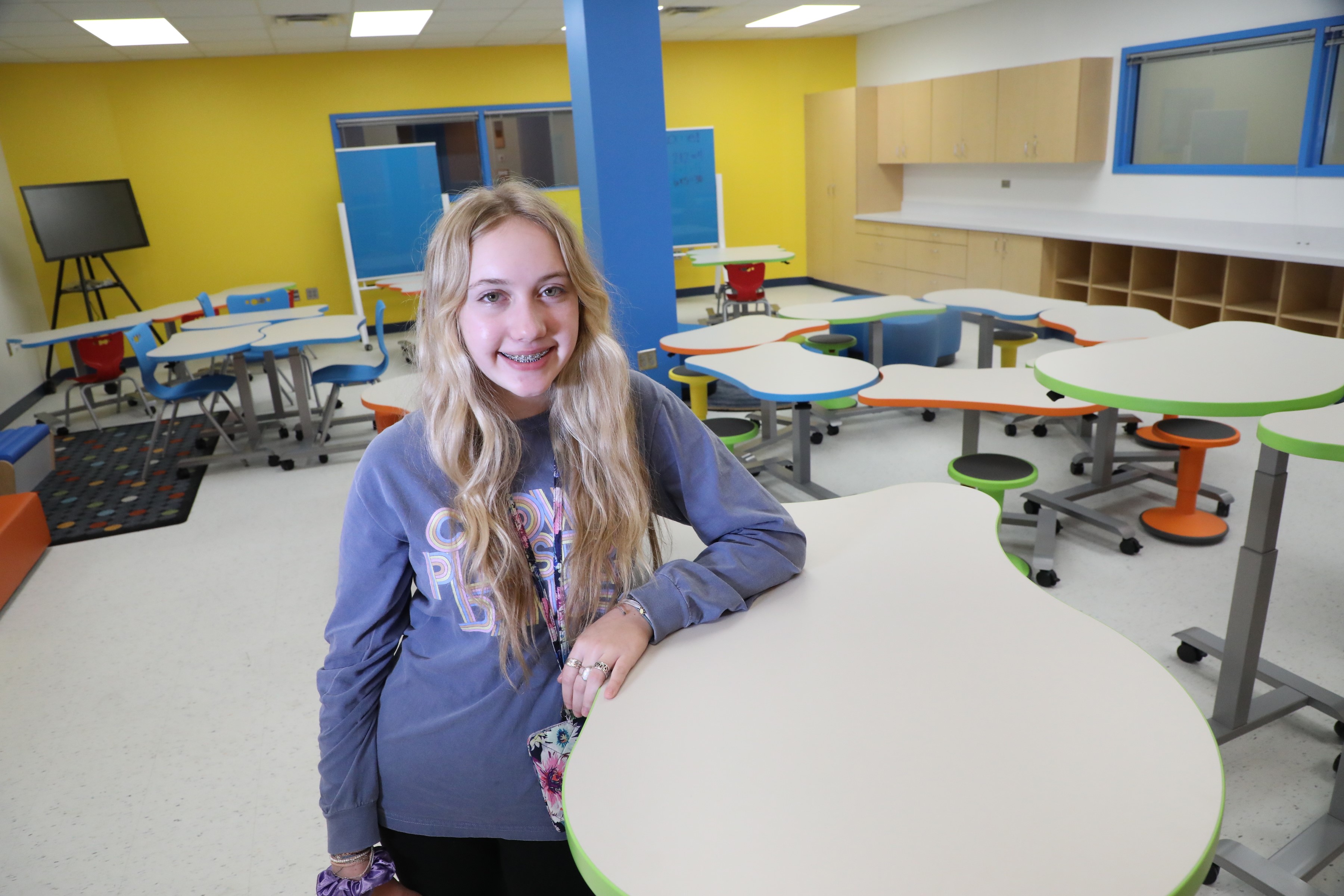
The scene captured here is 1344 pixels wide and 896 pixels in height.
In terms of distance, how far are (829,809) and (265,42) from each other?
8704 millimetres

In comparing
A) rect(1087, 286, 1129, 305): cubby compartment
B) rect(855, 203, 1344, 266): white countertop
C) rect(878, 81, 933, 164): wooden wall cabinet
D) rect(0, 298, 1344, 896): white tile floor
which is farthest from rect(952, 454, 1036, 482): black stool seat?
rect(878, 81, 933, 164): wooden wall cabinet

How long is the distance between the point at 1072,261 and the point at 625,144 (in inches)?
175

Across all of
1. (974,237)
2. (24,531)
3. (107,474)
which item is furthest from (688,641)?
(974,237)

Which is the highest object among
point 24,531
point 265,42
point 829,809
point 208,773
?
point 265,42

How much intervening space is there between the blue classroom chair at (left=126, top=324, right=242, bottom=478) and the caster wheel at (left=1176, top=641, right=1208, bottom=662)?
16.4ft

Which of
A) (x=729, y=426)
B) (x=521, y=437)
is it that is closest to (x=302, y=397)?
(x=729, y=426)

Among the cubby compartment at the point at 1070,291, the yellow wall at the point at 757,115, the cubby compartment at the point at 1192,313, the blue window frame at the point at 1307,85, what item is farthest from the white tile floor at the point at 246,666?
the yellow wall at the point at 757,115

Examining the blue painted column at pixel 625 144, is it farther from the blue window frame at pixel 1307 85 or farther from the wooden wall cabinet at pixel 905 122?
the wooden wall cabinet at pixel 905 122

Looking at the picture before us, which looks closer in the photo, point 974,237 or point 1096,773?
point 1096,773

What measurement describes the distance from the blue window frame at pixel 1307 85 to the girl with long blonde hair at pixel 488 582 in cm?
613

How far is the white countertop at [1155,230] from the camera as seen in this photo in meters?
5.25

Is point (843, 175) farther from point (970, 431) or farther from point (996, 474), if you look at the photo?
point (996, 474)

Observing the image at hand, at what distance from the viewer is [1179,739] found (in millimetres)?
959

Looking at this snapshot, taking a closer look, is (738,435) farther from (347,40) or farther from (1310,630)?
(347,40)
